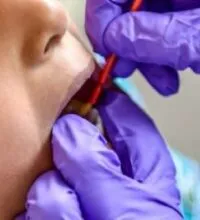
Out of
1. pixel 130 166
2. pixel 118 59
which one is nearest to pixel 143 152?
pixel 130 166

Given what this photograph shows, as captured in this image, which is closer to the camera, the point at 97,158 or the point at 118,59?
the point at 97,158

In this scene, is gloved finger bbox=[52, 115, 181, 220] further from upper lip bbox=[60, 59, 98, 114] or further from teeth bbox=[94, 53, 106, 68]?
teeth bbox=[94, 53, 106, 68]

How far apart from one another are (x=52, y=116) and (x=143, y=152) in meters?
0.14

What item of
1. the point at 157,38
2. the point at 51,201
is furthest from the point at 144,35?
the point at 51,201

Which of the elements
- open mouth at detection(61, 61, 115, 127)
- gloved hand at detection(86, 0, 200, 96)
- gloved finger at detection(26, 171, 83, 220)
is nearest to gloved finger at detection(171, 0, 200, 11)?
gloved hand at detection(86, 0, 200, 96)

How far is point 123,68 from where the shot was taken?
0.82 metres

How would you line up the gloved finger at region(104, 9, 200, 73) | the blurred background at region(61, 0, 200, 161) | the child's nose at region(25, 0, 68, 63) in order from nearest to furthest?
1. the child's nose at region(25, 0, 68, 63)
2. the gloved finger at region(104, 9, 200, 73)
3. the blurred background at region(61, 0, 200, 161)

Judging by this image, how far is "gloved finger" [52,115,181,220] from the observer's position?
688mm

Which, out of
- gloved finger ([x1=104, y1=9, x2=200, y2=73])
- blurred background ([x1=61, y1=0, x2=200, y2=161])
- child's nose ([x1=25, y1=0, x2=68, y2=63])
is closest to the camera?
child's nose ([x1=25, y1=0, x2=68, y2=63])

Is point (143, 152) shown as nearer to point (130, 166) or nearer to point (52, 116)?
point (130, 166)

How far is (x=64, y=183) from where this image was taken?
708 mm

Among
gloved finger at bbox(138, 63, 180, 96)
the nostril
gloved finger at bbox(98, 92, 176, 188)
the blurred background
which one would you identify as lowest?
the blurred background

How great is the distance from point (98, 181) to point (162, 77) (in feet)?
0.66

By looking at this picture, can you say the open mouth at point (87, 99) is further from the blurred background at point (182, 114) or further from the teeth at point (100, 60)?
the blurred background at point (182, 114)
